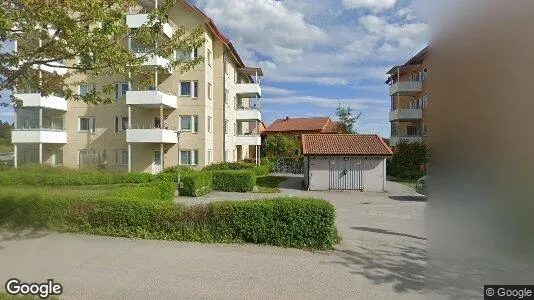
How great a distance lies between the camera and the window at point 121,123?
2827 cm

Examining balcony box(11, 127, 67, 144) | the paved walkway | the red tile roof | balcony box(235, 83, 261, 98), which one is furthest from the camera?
balcony box(235, 83, 261, 98)

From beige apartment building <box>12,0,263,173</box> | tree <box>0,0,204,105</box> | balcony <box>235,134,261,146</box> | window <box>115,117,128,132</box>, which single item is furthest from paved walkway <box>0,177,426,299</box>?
balcony <box>235,134,261,146</box>

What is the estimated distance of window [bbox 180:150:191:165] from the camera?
90.6ft

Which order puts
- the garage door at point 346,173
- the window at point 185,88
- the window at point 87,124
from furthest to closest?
the window at point 87,124 → the window at point 185,88 → the garage door at point 346,173

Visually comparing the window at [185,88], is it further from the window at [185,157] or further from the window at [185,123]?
the window at [185,157]

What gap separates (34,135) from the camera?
26.8 metres

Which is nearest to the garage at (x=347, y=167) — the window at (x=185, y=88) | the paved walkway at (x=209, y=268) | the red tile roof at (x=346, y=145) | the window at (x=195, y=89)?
the red tile roof at (x=346, y=145)

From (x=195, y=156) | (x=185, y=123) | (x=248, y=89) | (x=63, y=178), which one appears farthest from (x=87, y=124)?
(x=248, y=89)

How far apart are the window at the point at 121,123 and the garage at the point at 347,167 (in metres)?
15.1

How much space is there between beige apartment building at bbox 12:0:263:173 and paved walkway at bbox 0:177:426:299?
18.6m

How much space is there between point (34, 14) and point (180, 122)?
21.0 meters

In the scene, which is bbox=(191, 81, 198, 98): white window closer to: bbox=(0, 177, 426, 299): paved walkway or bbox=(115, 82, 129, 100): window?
bbox=(115, 82, 129, 100): window

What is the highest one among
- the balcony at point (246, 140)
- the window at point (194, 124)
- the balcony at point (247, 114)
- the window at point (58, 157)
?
→ the balcony at point (247, 114)

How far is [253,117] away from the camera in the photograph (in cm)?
→ 3494
